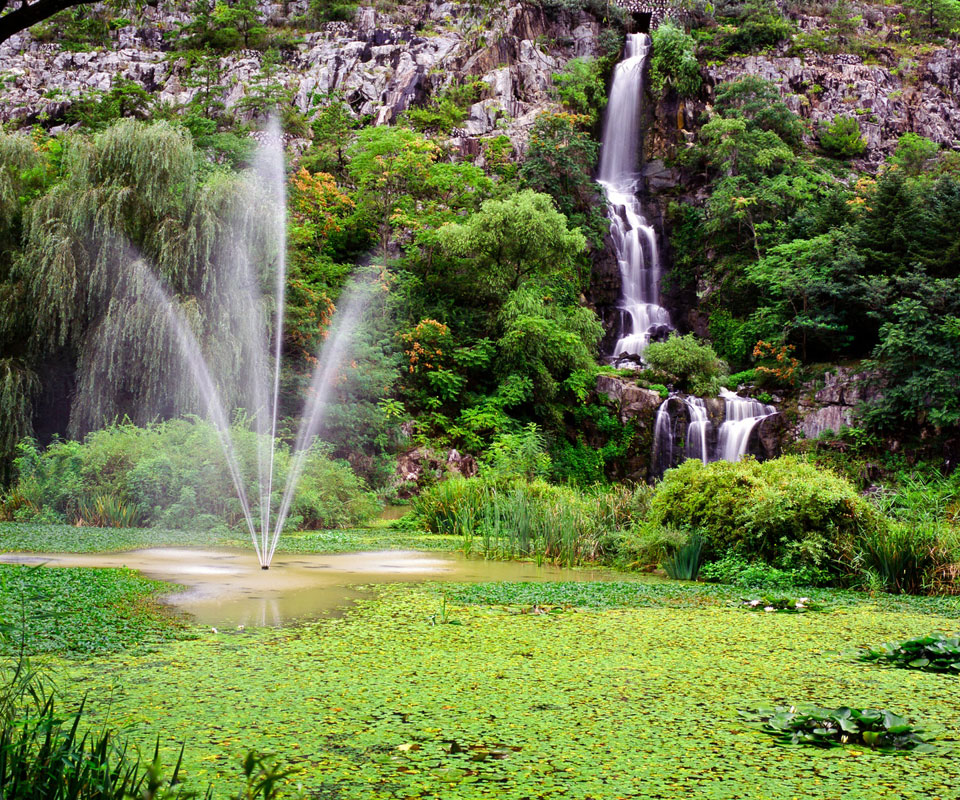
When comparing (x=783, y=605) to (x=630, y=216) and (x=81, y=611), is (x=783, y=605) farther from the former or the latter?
(x=630, y=216)

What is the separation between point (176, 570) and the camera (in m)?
7.82

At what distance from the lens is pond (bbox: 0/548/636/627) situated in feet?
19.0

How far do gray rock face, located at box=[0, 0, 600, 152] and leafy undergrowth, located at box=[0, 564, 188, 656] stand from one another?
97.4 ft

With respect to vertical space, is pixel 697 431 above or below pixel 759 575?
above

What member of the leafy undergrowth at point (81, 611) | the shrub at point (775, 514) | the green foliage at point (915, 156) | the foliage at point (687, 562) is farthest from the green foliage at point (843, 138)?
the leafy undergrowth at point (81, 611)

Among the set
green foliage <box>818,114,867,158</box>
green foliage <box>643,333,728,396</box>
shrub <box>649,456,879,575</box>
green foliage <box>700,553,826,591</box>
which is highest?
green foliage <box>818,114,867,158</box>

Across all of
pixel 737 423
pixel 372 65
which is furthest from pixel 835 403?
pixel 372 65

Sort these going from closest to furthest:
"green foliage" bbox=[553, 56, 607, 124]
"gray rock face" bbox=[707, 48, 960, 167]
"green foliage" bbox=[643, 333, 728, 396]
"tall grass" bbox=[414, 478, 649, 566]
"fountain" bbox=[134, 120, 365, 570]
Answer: "tall grass" bbox=[414, 478, 649, 566] → "fountain" bbox=[134, 120, 365, 570] → "green foliage" bbox=[643, 333, 728, 396] → "green foliage" bbox=[553, 56, 607, 124] → "gray rock face" bbox=[707, 48, 960, 167]

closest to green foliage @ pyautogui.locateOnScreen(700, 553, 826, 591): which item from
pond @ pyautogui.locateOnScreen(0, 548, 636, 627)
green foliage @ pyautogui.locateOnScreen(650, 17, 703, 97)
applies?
pond @ pyautogui.locateOnScreen(0, 548, 636, 627)

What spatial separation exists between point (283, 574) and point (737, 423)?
15846 mm

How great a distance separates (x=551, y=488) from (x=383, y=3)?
38.6 meters

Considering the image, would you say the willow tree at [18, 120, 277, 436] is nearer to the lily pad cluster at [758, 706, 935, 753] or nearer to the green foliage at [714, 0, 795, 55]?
the lily pad cluster at [758, 706, 935, 753]

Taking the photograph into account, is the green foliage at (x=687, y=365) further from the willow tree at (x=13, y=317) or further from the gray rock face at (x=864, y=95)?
the gray rock face at (x=864, y=95)

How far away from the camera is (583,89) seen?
33.6 meters
